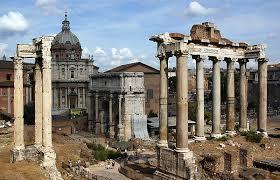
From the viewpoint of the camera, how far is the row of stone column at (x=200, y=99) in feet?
71.3

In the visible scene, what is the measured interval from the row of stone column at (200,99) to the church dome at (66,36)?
153ft

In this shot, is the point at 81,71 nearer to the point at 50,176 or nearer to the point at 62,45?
the point at 62,45

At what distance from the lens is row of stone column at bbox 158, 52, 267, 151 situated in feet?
71.3

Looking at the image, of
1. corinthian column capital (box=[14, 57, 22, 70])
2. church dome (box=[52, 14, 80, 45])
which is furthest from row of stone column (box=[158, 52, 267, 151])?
church dome (box=[52, 14, 80, 45])

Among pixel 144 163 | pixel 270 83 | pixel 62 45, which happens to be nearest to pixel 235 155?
pixel 144 163

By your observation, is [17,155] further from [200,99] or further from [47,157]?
[200,99]

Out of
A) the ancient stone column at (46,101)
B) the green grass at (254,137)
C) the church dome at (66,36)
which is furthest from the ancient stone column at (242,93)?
the church dome at (66,36)

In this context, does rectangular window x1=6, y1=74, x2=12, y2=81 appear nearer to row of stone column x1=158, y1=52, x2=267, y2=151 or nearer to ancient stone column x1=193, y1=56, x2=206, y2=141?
row of stone column x1=158, y1=52, x2=267, y2=151

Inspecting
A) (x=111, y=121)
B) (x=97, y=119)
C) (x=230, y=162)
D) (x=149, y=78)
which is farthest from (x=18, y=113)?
(x=149, y=78)

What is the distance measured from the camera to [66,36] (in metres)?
71.7

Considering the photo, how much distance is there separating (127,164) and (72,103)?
132 feet

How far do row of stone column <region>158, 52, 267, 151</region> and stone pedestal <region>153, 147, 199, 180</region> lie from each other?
0.51 metres

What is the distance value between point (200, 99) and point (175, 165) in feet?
20.0

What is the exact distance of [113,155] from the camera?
36125mm
